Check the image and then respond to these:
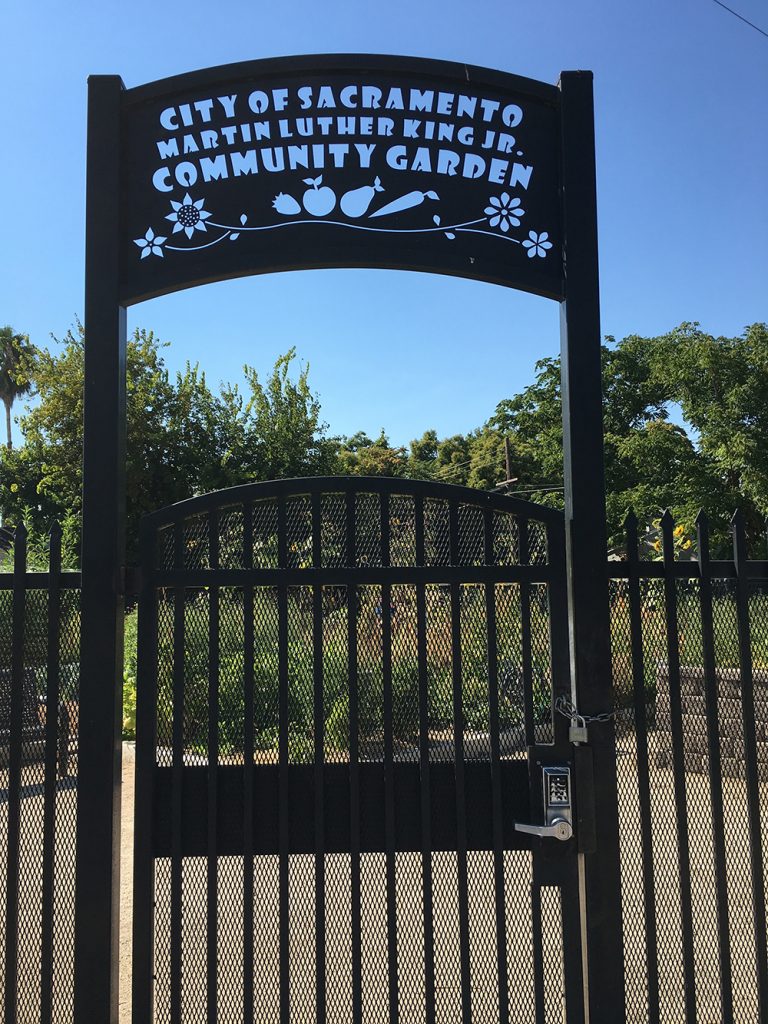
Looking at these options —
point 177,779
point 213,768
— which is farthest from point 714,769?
point 177,779

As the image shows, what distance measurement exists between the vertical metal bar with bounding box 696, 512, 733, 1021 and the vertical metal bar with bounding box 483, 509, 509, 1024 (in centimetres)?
75

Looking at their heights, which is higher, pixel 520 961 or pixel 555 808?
pixel 555 808

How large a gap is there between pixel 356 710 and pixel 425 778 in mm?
344

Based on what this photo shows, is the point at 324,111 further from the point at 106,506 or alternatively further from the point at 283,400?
the point at 283,400

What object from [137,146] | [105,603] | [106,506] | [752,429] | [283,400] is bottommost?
[105,603]

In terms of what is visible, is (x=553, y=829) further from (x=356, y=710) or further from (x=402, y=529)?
(x=402, y=529)

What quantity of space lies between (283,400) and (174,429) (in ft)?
12.0

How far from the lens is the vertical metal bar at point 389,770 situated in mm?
2617

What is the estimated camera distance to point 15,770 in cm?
270

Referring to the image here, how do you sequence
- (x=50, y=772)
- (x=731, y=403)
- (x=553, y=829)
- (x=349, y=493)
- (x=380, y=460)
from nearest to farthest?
1. (x=553, y=829)
2. (x=50, y=772)
3. (x=349, y=493)
4. (x=731, y=403)
5. (x=380, y=460)

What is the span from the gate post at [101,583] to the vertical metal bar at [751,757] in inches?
90.2

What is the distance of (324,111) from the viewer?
9.48ft

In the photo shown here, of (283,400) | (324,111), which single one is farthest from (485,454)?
(324,111)

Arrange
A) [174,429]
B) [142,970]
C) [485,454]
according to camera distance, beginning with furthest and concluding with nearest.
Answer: [485,454], [174,429], [142,970]
